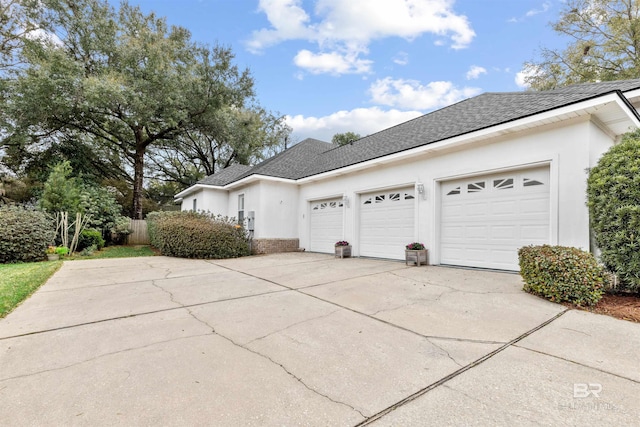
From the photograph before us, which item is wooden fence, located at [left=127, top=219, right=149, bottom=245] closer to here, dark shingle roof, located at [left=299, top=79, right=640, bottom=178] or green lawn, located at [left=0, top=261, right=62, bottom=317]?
green lawn, located at [left=0, top=261, right=62, bottom=317]

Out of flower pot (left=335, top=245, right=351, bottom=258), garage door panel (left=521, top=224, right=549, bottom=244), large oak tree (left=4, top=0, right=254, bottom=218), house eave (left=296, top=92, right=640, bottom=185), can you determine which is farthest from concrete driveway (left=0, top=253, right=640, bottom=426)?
large oak tree (left=4, top=0, right=254, bottom=218)

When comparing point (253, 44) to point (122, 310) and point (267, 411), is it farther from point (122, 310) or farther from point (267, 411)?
point (267, 411)

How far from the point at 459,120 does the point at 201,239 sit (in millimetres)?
8872

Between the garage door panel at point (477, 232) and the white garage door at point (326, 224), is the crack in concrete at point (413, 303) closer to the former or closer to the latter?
the garage door panel at point (477, 232)

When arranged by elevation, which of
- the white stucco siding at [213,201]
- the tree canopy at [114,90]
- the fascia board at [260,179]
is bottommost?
the white stucco siding at [213,201]

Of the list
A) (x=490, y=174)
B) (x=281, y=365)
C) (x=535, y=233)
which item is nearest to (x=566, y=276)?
(x=535, y=233)

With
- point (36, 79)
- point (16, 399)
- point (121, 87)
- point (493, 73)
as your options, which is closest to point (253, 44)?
point (121, 87)

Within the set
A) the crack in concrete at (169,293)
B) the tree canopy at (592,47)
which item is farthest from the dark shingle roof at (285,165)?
the tree canopy at (592,47)

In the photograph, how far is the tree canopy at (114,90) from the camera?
1344 centimetres

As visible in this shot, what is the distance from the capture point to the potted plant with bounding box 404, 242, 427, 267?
755 centimetres

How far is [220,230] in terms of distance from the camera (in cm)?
1002

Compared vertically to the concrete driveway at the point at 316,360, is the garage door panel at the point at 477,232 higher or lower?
higher

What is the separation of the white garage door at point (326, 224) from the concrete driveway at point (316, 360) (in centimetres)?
595

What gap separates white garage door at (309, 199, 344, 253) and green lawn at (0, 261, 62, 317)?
314 inches
